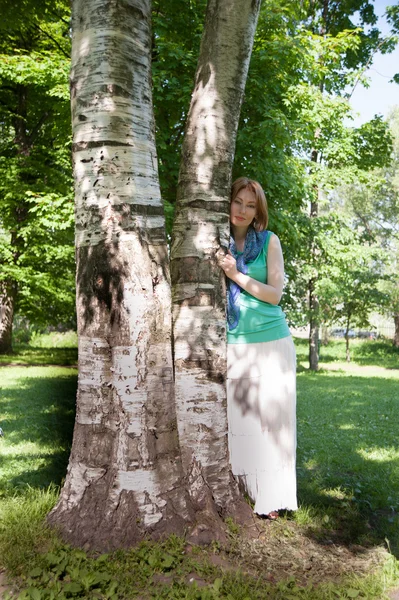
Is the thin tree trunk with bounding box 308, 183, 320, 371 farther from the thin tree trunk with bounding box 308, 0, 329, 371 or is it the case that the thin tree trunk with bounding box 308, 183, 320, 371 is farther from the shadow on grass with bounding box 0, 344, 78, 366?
the shadow on grass with bounding box 0, 344, 78, 366

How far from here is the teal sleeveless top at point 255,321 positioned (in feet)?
13.1

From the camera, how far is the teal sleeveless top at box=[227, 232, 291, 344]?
3.99 m

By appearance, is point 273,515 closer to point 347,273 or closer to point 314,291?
point 314,291

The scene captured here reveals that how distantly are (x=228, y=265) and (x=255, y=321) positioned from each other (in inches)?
18.5

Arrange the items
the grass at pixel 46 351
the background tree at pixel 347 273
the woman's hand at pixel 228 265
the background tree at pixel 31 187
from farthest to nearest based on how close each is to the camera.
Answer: the grass at pixel 46 351, the background tree at pixel 347 273, the background tree at pixel 31 187, the woman's hand at pixel 228 265

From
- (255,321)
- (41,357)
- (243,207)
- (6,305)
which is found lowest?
(41,357)

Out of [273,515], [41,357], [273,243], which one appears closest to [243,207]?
[273,243]

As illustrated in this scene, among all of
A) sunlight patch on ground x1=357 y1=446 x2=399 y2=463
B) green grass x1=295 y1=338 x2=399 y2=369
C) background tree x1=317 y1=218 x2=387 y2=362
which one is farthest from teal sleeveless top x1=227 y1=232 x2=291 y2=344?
green grass x1=295 y1=338 x2=399 y2=369

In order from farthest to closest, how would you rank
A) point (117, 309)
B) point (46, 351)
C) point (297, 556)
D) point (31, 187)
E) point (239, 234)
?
1. point (46, 351)
2. point (31, 187)
3. point (239, 234)
4. point (297, 556)
5. point (117, 309)

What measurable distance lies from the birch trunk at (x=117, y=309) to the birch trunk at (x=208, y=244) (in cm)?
29

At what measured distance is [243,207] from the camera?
4.06 metres

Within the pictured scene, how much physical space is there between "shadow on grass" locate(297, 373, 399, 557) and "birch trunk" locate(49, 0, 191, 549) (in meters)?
1.38

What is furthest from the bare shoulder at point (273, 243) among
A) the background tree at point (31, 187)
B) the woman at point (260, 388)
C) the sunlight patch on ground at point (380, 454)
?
the background tree at point (31, 187)

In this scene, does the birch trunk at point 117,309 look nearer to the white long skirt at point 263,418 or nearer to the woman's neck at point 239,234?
the white long skirt at point 263,418
